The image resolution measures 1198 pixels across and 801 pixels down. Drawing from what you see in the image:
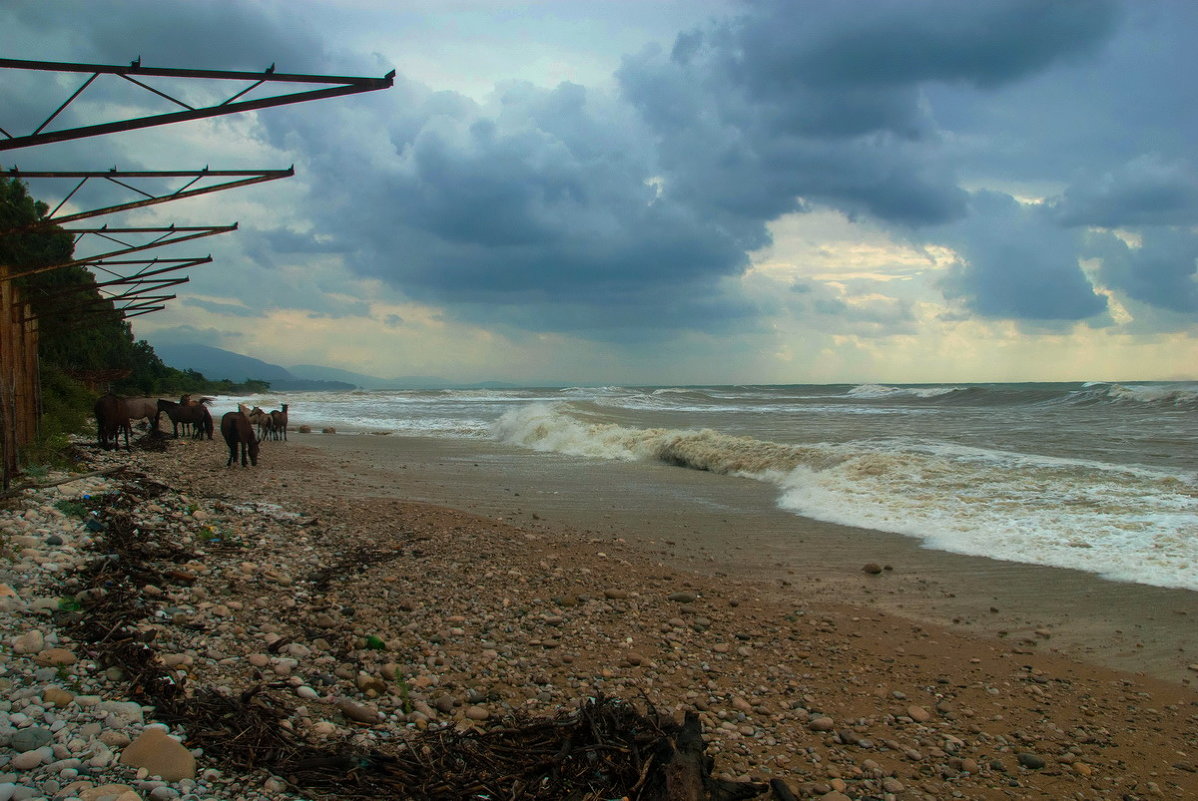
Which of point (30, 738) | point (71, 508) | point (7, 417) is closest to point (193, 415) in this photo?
point (7, 417)

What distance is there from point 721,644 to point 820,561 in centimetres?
320

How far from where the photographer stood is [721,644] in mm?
5230

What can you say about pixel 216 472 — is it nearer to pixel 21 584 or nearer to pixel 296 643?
pixel 21 584

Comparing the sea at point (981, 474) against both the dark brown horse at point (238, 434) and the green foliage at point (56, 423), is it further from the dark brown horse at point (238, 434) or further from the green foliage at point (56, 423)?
the green foliage at point (56, 423)

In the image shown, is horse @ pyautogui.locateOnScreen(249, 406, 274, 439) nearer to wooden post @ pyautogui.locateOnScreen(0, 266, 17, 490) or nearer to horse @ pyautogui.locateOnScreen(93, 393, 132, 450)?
horse @ pyautogui.locateOnScreen(93, 393, 132, 450)

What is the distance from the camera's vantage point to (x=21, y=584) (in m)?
4.67

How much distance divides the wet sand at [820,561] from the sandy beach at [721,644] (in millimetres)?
47

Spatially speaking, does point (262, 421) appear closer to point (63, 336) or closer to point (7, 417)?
point (7, 417)

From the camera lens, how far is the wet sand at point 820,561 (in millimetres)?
5785

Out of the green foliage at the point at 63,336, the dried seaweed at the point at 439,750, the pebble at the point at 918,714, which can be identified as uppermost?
the green foliage at the point at 63,336

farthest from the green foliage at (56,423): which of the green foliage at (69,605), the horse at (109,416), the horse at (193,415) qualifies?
the green foliage at (69,605)

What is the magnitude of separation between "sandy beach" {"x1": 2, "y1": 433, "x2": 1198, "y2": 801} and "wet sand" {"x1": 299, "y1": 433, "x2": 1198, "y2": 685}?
5 cm

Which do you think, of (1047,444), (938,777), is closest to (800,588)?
(938,777)

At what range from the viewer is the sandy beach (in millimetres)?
3822
